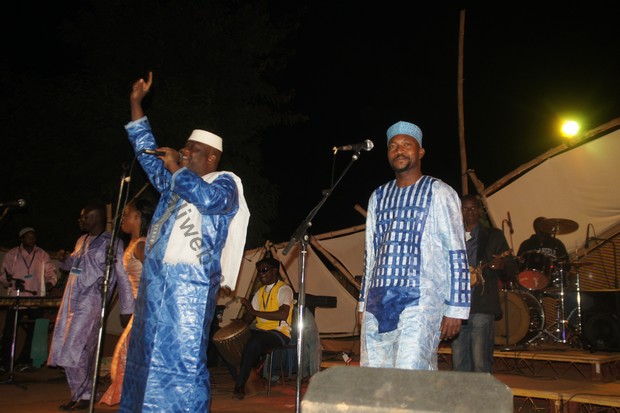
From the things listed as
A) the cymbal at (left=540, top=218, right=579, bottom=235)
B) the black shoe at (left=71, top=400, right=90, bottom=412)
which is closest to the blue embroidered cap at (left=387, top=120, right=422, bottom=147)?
the black shoe at (left=71, top=400, right=90, bottom=412)

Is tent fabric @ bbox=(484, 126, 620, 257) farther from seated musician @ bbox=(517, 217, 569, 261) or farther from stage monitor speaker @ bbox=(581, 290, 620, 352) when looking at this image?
stage monitor speaker @ bbox=(581, 290, 620, 352)

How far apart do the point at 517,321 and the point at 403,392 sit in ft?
22.4

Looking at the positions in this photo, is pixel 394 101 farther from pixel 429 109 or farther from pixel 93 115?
pixel 93 115

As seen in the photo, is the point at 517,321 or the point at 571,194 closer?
the point at 517,321

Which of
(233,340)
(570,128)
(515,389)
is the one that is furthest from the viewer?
(570,128)

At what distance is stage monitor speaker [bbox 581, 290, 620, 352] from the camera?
8.48 meters

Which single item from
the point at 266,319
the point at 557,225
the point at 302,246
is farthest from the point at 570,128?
the point at 302,246

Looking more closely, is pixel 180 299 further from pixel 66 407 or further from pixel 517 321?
pixel 517 321

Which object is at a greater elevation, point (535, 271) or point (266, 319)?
point (535, 271)

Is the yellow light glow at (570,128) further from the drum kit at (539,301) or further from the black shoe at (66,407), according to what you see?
the black shoe at (66,407)

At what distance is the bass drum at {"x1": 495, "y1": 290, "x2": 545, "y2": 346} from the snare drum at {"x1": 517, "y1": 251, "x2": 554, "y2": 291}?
339mm

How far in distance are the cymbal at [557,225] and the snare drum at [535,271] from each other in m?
0.57

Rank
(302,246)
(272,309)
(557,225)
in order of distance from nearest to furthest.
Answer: (302,246), (272,309), (557,225)

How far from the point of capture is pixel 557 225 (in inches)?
373
